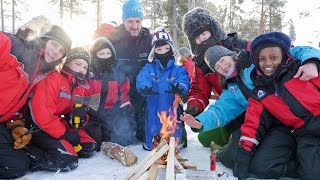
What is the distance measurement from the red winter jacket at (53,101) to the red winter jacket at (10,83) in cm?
13

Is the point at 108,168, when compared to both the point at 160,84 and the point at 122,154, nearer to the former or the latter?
the point at 122,154

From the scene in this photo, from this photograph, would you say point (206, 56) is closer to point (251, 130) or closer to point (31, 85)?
point (251, 130)

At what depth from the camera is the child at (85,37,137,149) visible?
193 inches

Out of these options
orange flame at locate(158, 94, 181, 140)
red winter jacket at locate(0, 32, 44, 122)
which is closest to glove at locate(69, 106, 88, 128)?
red winter jacket at locate(0, 32, 44, 122)

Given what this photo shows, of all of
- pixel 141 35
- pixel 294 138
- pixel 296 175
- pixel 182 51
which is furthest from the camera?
pixel 182 51

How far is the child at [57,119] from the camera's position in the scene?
12.6 feet

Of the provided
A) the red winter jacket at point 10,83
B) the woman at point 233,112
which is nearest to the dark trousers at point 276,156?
the woman at point 233,112

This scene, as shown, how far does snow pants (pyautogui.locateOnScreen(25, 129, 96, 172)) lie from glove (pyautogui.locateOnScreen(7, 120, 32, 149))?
186 millimetres

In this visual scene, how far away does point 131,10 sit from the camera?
562 cm

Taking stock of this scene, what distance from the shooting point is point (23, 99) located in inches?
149

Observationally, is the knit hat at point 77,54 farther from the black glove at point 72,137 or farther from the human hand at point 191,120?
the human hand at point 191,120

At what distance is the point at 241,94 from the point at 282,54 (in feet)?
2.32

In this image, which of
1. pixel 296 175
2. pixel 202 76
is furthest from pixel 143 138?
pixel 296 175

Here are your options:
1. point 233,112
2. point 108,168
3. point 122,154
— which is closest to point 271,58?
point 233,112
